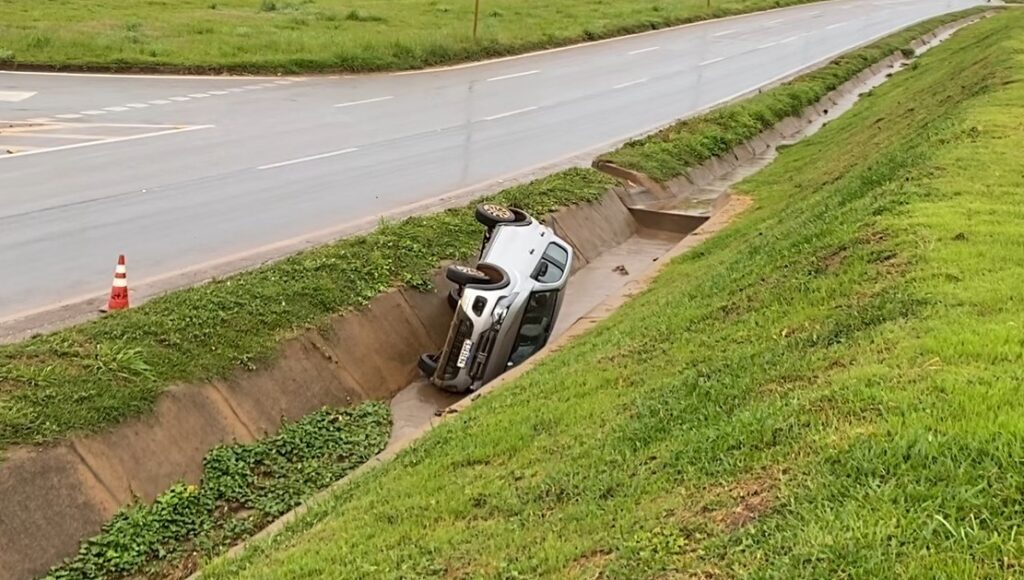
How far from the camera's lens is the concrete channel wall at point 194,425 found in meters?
6.82

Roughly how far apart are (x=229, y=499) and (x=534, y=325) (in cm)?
428

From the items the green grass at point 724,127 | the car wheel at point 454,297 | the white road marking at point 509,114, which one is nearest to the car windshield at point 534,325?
the car wheel at point 454,297

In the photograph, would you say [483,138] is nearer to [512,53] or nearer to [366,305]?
[366,305]

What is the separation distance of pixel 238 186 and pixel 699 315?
8286 millimetres

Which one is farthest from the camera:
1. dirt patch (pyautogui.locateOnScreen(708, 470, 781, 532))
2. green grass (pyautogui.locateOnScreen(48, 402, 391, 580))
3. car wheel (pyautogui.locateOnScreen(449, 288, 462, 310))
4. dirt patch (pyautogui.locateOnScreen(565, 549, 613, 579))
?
car wheel (pyautogui.locateOnScreen(449, 288, 462, 310))

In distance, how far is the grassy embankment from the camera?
7551 millimetres

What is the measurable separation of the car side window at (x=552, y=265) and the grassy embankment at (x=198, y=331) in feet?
5.22

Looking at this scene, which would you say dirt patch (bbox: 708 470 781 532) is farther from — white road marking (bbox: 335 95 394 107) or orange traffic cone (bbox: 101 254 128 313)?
white road marking (bbox: 335 95 394 107)

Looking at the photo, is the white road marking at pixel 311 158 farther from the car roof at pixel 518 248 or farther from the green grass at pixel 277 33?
the green grass at pixel 277 33

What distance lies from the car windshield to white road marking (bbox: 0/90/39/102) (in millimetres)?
13809

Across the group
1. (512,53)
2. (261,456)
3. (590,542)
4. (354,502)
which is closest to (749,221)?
(261,456)

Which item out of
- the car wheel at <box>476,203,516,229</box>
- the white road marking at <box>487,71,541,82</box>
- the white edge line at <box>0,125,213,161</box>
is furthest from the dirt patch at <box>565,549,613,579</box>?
the white road marking at <box>487,71,541,82</box>

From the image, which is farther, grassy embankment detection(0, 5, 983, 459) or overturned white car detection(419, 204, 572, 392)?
overturned white car detection(419, 204, 572, 392)

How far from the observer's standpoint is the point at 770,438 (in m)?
4.75
